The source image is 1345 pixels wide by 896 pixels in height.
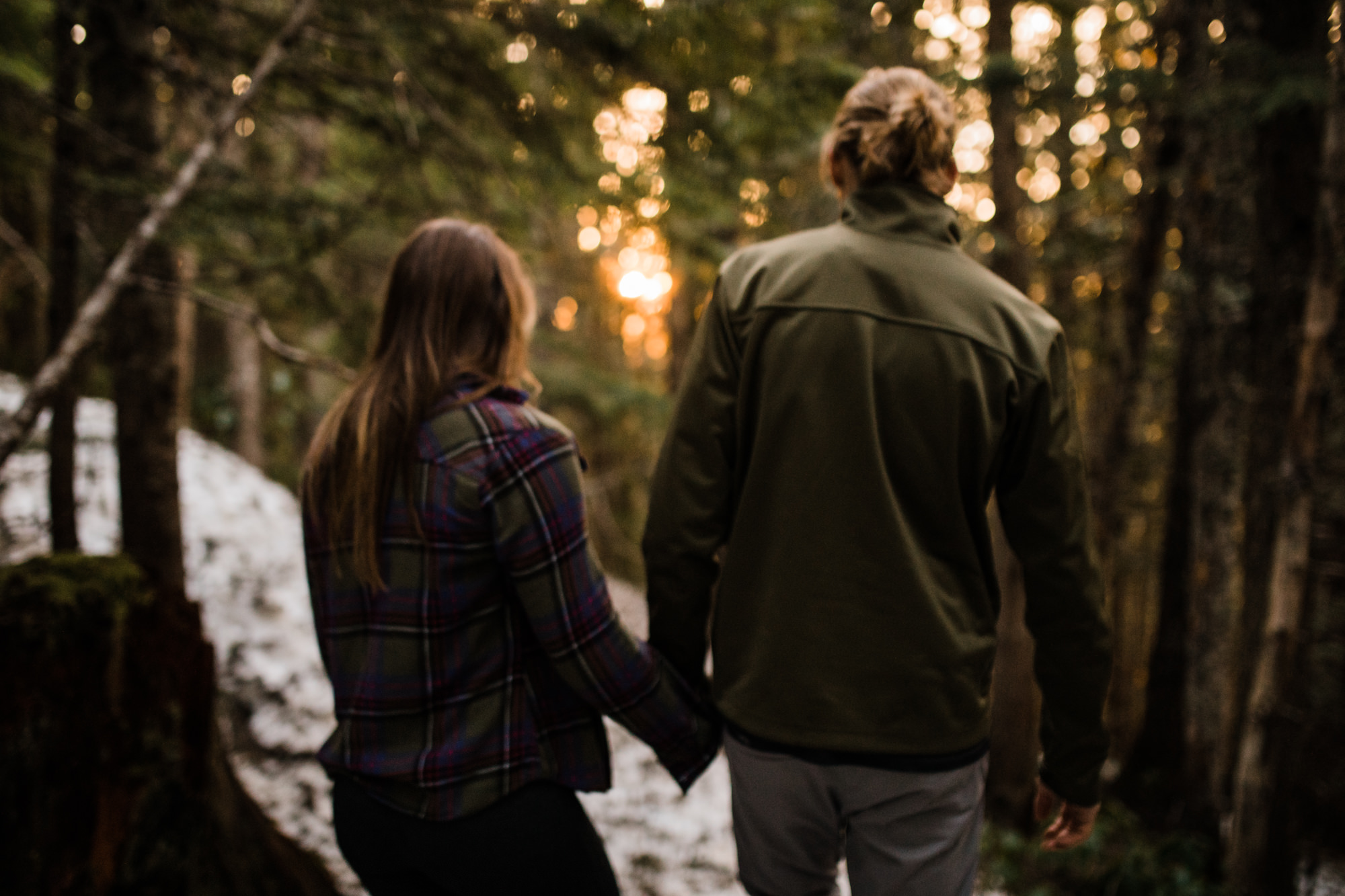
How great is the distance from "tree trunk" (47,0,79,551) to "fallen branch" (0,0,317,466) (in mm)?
588

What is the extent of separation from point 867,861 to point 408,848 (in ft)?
2.99

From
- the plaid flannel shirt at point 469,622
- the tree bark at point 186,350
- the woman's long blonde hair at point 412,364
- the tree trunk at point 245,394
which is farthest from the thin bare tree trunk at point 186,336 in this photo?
the plaid flannel shirt at point 469,622

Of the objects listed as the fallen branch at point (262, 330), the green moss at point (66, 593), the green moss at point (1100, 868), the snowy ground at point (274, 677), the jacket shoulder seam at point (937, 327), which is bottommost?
the green moss at point (1100, 868)

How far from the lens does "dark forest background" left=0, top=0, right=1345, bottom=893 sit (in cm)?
317

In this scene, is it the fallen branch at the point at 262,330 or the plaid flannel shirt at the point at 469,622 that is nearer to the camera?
the plaid flannel shirt at the point at 469,622

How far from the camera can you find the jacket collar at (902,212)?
1.56 metres

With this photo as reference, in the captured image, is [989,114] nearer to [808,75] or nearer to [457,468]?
[808,75]

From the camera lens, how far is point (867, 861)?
1510mm

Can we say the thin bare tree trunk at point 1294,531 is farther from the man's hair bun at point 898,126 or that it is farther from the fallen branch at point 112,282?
the fallen branch at point 112,282

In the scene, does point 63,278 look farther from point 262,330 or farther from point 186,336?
point 186,336

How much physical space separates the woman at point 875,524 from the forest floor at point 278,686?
1.19 meters

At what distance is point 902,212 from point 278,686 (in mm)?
4231

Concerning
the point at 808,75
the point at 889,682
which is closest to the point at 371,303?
the point at 808,75

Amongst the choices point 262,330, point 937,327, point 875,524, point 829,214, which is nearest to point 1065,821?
point 875,524
